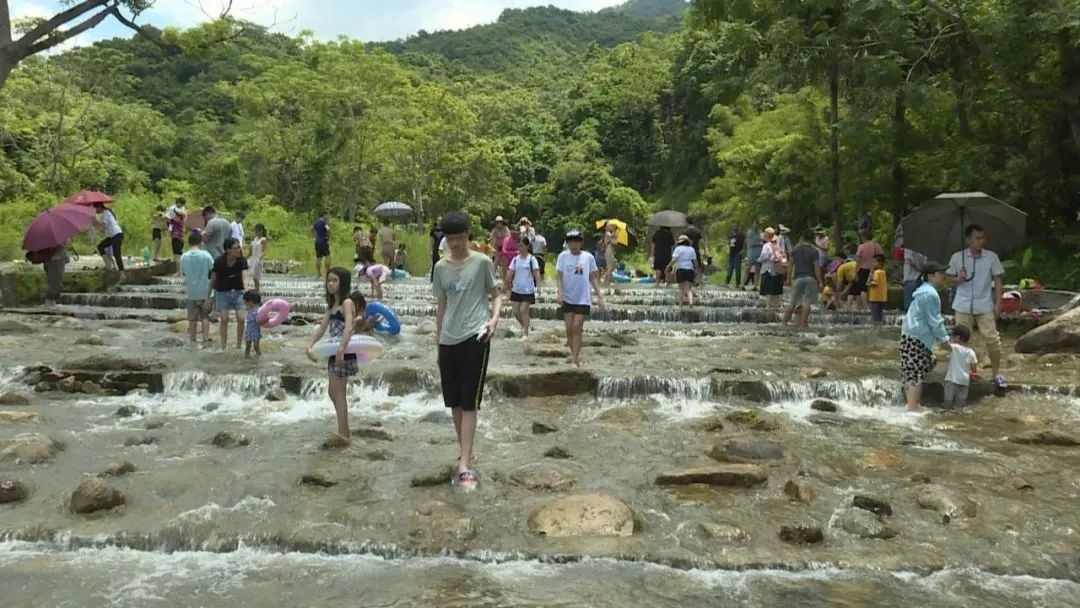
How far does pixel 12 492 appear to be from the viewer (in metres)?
6.21

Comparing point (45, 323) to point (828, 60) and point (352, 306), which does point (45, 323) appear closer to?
point (352, 306)

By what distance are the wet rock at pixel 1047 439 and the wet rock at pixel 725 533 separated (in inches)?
151

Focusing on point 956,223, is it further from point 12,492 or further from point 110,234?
point 110,234

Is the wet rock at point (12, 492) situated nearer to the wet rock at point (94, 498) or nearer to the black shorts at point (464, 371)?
the wet rock at point (94, 498)

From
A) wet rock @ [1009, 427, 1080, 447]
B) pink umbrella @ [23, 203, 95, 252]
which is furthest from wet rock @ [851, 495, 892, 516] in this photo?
pink umbrella @ [23, 203, 95, 252]

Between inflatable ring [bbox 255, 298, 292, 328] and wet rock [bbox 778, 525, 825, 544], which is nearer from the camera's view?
wet rock [bbox 778, 525, 825, 544]

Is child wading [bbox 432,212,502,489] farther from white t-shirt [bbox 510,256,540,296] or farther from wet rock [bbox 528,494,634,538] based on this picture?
white t-shirt [bbox 510,256,540,296]

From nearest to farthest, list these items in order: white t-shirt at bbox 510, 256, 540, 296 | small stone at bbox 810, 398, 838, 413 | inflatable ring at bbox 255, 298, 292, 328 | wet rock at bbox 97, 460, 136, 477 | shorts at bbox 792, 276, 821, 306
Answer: wet rock at bbox 97, 460, 136, 477 → small stone at bbox 810, 398, 838, 413 → inflatable ring at bbox 255, 298, 292, 328 → white t-shirt at bbox 510, 256, 540, 296 → shorts at bbox 792, 276, 821, 306

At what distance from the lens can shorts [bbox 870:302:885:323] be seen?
48.7 feet

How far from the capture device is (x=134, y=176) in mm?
38281

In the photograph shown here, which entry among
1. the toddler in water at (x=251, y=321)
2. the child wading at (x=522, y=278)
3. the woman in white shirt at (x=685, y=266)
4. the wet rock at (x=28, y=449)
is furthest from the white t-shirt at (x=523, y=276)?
the wet rock at (x=28, y=449)

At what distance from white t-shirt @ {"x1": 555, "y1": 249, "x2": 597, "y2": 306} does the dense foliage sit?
834 cm

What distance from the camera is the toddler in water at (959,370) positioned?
29.8 ft

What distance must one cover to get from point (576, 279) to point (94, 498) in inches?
223
